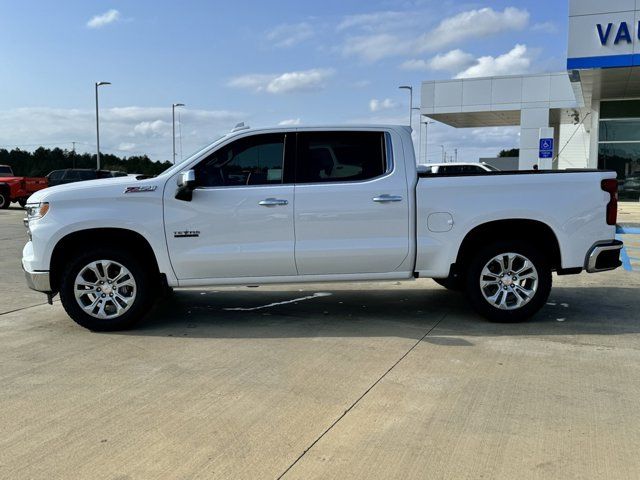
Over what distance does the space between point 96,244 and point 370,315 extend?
298 centimetres

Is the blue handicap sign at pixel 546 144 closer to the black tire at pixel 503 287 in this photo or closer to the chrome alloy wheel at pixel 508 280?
the black tire at pixel 503 287

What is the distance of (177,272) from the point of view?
6004mm

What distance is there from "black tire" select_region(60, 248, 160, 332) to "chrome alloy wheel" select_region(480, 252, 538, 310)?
3411mm

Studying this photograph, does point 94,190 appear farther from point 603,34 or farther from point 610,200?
point 603,34

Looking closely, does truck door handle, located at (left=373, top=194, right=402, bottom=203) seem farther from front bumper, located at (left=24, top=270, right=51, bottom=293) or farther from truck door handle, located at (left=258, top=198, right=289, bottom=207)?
front bumper, located at (left=24, top=270, right=51, bottom=293)

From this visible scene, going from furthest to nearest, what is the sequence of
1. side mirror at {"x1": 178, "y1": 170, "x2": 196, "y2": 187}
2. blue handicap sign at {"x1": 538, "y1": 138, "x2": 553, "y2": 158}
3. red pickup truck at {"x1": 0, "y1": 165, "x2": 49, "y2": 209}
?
red pickup truck at {"x1": 0, "y1": 165, "x2": 49, "y2": 209} < blue handicap sign at {"x1": 538, "y1": 138, "x2": 553, "y2": 158} < side mirror at {"x1": 178, "y1": 170, "x2": 196, "y2": 187}

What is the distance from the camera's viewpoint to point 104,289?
6.03 m

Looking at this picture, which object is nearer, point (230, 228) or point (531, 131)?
point (230, 228)

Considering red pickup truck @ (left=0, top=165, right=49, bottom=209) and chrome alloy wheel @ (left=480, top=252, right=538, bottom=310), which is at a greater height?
red pickup truck @ (left=0, top=165, right=49, bottom=209)

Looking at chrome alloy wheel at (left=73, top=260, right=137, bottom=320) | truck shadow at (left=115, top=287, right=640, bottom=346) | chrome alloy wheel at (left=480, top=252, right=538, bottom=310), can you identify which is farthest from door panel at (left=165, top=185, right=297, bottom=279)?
chrome alloy wheel at (left=480, top=252, right=538, bottom=310)

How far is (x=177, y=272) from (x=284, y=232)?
3.71 feet

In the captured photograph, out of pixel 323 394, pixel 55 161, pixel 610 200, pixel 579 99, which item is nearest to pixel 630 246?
pixel 610 200

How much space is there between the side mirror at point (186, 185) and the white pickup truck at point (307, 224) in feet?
0.06

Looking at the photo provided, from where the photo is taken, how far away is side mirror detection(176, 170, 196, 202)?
569 centimetres
